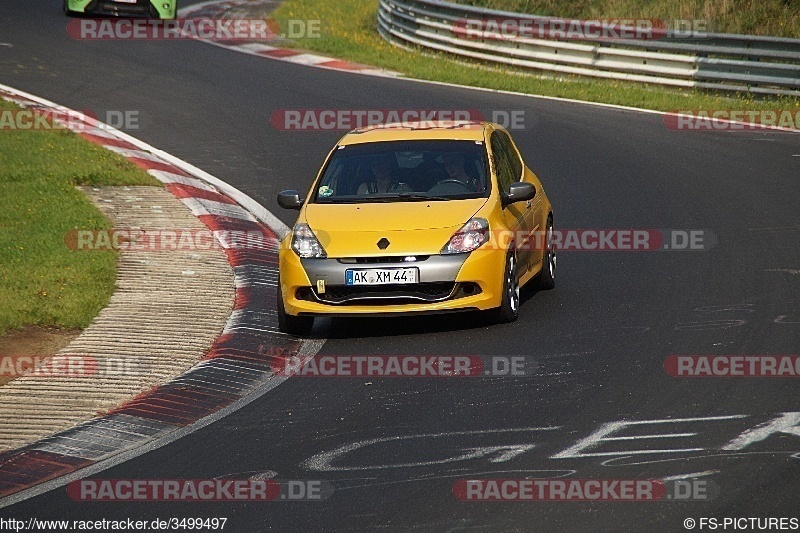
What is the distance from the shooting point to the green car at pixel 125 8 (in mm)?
29500

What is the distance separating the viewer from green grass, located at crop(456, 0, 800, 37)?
26547mm

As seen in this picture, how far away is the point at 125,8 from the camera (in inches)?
1167

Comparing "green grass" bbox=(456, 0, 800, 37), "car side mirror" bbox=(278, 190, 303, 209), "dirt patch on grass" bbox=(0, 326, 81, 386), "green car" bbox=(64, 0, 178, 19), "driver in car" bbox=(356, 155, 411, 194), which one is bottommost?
"dirt patch on grass" bbox=(0, 326, 81, 386)

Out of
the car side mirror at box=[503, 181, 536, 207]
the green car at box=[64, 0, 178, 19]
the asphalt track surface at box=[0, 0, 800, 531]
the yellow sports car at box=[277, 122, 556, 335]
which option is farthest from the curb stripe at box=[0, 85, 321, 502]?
the green car at box=[64, 0, 178, 19]

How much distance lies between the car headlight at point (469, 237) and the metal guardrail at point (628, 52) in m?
12.4

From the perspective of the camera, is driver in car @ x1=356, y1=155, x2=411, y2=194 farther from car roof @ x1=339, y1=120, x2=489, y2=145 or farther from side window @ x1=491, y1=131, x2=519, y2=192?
side window @ x1=491, y1=131, x2=519, y2=192

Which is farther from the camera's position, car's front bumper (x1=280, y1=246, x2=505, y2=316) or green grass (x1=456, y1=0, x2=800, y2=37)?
green grass (x1=456, y1=0, x2=800, y2=37)

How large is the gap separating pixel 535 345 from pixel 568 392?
134 centimetres

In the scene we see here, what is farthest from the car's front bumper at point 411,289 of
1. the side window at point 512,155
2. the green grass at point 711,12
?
the green grass at point 711,12

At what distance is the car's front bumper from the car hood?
94 millimetres

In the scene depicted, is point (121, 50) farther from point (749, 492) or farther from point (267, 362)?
point (749, 492)

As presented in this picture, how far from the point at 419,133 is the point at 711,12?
1650 cm

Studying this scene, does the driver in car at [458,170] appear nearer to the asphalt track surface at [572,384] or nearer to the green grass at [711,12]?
the asphalt track surface at [572,384]

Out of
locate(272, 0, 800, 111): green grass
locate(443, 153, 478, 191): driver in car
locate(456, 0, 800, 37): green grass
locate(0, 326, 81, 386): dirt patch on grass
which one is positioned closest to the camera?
locate(0, 326, 81, 386): dirt patch on grass
